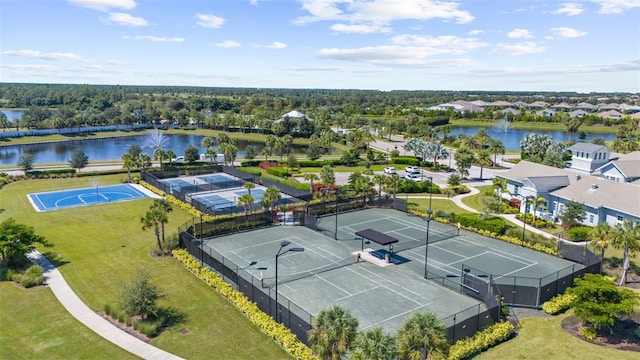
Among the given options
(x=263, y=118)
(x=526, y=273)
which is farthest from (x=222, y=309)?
(x=263, y=118)

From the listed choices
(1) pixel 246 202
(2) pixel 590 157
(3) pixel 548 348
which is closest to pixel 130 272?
(1) pixel 246 202

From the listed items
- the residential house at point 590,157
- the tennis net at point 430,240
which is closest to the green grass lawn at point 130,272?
the tennis net at point 430,240

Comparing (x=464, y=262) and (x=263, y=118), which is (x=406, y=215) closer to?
(x=464, y=262)

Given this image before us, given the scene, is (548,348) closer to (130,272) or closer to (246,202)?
(130,272)

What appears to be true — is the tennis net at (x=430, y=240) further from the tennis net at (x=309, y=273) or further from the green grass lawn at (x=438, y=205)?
the green grass lawn at (x=438, y=205)

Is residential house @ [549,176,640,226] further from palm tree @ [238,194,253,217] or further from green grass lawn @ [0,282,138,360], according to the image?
green grass lawn @ [0,282,138,360]

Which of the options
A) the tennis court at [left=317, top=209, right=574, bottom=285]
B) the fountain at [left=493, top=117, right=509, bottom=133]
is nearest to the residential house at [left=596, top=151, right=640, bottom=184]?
the tennis court at [left=317, top=209, right=574, bottom=285]
